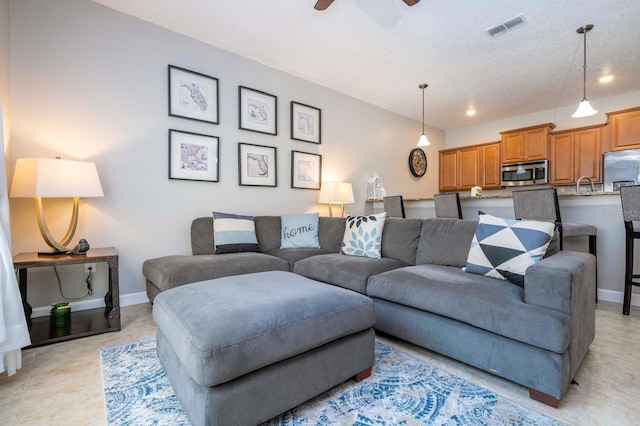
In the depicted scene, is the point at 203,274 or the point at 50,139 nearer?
the point at 203,274

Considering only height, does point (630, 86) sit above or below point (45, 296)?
above

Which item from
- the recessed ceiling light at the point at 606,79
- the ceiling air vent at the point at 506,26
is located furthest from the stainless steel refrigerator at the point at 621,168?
the ceiling air vent at the point at 506,26

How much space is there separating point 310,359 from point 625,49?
183 inches

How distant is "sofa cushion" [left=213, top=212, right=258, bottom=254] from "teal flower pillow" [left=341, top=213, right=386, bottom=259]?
3.10 ft

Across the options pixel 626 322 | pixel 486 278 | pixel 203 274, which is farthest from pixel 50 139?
→ pixel 626 322

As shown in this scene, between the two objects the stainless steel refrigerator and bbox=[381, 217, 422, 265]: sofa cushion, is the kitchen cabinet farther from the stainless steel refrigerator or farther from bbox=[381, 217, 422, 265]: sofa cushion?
bbox=[381, 217, 422, 265]: sofa cushion

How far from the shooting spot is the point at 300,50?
11.0 ft

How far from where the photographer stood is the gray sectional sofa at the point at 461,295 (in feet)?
4.44

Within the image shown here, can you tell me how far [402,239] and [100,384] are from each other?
222cm

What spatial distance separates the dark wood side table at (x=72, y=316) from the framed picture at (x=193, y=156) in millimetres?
1053

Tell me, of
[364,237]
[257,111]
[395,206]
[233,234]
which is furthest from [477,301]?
[257,111]

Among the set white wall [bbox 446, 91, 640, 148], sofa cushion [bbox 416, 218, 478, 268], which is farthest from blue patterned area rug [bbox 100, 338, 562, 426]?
white wall [bbox 446, 91, 640, 148]

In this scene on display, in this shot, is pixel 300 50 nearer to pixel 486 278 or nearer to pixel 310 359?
pixel 486 278

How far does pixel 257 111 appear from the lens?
11.8 feet
